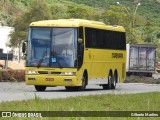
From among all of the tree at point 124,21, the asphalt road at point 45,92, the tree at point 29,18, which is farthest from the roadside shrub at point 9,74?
the tree at point 124,21

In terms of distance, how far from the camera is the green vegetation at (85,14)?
70375 millimetres

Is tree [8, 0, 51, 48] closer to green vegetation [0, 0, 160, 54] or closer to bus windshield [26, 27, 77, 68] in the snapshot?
green vegetation [0, 0, 160, 54]

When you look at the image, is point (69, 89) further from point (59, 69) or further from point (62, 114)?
point (62, 114)

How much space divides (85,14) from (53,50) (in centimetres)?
5697

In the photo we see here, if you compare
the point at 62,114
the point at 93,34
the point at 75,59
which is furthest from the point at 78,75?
the point at 62,114

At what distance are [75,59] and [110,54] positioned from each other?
17.5 feet

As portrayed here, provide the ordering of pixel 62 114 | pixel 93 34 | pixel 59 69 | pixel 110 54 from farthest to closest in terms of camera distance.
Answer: pixel 110 54, pixel 93 34, pixel 59 69, pixel 62 114

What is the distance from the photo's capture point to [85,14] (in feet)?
287

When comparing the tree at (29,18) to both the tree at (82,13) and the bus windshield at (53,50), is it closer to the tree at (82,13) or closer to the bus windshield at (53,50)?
the tree at (82,13)

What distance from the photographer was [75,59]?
102ft

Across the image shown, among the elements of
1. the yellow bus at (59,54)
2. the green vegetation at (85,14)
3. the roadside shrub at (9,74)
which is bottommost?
the roadside shrub at (9,74)

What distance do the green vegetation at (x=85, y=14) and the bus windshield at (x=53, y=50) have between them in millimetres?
36897

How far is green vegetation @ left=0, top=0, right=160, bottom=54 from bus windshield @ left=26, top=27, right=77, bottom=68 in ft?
121

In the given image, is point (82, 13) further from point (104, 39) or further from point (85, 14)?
point (104, 39)
